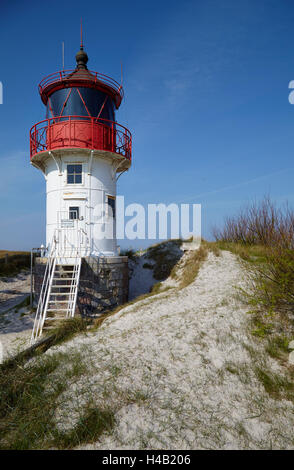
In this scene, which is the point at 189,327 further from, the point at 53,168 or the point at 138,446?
the point at 53,168

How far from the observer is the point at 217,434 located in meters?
4.78

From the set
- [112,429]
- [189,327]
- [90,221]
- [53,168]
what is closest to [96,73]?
[53,168]

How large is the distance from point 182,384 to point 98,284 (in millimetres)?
8499

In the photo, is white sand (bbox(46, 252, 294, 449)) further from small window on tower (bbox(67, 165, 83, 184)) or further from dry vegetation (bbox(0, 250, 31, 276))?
dry vegetation (bbox(0, 250, 31, 276))

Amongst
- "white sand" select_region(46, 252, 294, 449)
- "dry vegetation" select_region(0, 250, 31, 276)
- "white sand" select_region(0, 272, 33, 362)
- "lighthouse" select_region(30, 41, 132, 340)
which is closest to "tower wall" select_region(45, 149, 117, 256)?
"lighthouse" select_region(30, 41, 132, 340)

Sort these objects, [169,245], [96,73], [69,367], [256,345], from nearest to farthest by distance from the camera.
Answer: [69,367] → [256,345] → [96,73] → [169,245]

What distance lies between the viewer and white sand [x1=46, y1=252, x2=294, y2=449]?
4770 millimetres

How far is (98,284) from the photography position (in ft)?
45.6

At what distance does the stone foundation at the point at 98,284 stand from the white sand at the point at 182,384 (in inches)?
173

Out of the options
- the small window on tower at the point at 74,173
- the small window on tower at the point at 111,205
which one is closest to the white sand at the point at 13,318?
the small window on tower at the point at 111,205

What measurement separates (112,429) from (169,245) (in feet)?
63.8

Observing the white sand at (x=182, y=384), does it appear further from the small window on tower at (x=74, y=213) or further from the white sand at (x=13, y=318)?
the small window on tower at (x=74, y=213)

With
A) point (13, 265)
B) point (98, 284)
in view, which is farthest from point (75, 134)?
point (13, 265)

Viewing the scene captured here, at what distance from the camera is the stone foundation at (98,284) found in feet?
44.7
